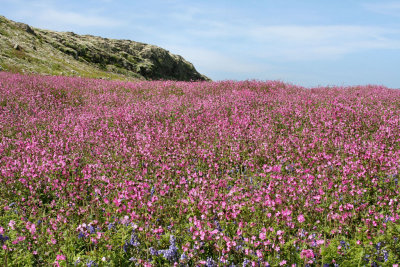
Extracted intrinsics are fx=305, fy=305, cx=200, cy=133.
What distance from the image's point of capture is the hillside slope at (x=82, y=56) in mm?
28336

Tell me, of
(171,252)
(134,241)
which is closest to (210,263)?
(171,252)

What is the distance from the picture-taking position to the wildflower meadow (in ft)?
10.3

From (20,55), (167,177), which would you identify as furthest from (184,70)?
(167,177)

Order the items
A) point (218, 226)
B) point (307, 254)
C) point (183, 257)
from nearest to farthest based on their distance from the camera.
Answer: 1. point (307, 254)
2. point (183, 257)
3. point (218, 226)

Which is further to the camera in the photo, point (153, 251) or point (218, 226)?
point (218, 226)

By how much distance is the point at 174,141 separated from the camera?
6.44 m

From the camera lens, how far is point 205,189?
4.36 meters

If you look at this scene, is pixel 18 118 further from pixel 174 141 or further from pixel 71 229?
pixel 71 229

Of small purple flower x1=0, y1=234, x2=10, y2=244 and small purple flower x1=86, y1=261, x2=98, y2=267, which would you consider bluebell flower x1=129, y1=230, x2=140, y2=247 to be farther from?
small purple flower x1=0, y1=234, x2=10, y2=244

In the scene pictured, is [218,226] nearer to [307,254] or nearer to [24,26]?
[307,254]

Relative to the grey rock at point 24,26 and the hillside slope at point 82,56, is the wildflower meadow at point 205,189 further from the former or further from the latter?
the grey rock at point 24,26

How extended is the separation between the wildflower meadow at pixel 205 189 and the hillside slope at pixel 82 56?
2134 centimetres

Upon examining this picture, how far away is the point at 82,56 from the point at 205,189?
4187cm

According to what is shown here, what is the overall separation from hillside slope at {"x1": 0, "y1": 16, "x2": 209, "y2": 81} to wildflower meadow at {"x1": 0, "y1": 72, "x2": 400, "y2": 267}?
21.3 metres
